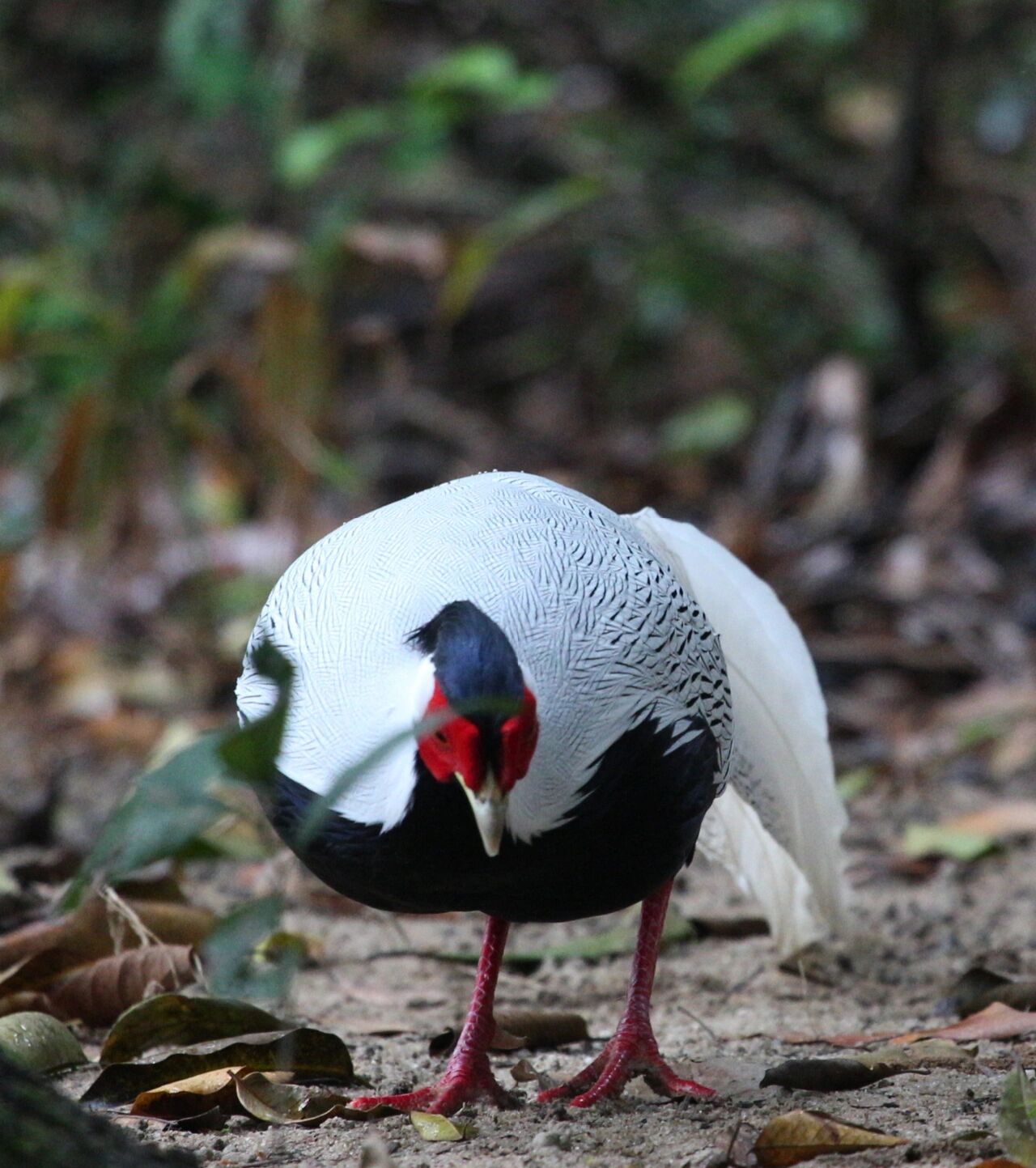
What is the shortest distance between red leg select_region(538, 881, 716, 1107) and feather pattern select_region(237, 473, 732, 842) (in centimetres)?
45

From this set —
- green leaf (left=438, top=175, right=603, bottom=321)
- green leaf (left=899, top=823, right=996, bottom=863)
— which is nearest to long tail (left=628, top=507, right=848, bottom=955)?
green leaf (left=899, top=823, right=996, bottom=863)

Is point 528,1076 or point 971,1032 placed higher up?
point 971,1032

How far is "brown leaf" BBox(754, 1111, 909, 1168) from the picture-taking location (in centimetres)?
225

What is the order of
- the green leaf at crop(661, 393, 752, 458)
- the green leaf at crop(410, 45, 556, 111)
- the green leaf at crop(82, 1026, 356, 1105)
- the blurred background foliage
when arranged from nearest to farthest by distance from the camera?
the green leaf at crop(82, 1026, 356, 1105)
the blurred background foliage
the green leaf at crop(410, 45, 556, 111)
the green leaf at crop(661, 393, 752, 458)

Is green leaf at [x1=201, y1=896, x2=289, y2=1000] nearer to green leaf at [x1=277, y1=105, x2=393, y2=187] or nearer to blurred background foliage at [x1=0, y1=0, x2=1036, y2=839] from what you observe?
blurred background foliage at [x1=0, y1=0, x2=1036, y2=839]

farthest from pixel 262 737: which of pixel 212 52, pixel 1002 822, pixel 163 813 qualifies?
pixel 212 52

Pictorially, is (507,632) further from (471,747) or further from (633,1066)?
(633,1066)

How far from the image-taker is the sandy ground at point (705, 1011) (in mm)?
2424

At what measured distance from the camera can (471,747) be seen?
89.1 inches

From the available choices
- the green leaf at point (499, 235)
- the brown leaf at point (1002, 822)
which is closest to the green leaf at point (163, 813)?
the brown leaf at point (1002, 822)

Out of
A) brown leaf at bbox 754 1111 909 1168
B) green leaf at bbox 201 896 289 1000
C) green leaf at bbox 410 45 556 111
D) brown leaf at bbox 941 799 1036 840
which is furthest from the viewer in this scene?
green leaf at bbox 410 45 556 111

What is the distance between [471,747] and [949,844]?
2626 millimetres

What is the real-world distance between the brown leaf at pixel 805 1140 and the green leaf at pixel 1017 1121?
7.3 inches

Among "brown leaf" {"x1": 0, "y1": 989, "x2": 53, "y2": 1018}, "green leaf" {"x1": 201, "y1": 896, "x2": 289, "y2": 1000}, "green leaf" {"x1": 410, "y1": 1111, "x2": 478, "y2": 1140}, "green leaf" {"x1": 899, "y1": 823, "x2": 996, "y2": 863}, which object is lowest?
"green leaf" {"x1": 410, "y1": 1111, "x2": 478, "y2": 1140}
